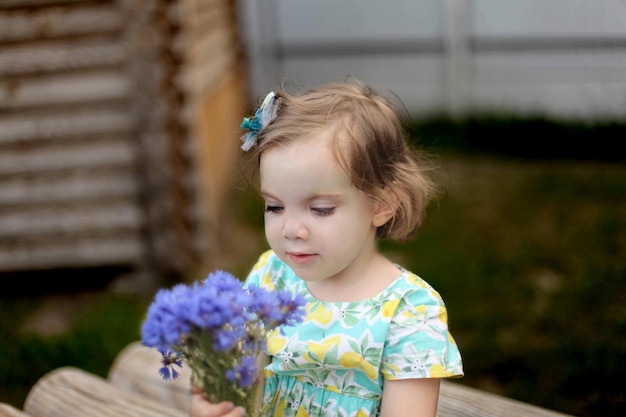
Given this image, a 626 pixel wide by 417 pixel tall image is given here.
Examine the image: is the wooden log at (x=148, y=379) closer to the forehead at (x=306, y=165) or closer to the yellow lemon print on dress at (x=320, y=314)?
the yellow lemon print on dress at (x=320, y=314)

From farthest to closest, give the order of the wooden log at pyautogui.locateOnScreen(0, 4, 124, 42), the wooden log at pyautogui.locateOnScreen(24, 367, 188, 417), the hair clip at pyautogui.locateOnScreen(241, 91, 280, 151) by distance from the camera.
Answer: the wooden log at pyautogui.locateOnScreen(0, 4, 124, 42) → the wooden log at pyautogui.locateOnScreen(24, 367, 188, 417) → the hair clip at pyautogui.locateOnScreen(241, 91, 280, 151)

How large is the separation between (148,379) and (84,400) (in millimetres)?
251

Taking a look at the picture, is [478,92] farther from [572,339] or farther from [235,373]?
[235,373]

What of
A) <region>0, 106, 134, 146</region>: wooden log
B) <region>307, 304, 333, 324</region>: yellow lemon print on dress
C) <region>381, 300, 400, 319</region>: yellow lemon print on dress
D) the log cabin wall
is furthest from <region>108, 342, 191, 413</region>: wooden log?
<region>0, 106, 134, 146</region>: wooden log

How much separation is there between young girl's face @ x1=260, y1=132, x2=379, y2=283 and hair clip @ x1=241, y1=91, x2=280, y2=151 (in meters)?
0.06

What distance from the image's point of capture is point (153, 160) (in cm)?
457

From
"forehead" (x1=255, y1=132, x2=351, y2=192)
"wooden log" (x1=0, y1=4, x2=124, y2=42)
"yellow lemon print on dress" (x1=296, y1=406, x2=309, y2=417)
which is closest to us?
"forehead" (x1=255, y1=132, x2=351, y2=192)

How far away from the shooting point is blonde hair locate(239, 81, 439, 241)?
1.61 meters

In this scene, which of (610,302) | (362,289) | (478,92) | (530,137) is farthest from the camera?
(478,92)

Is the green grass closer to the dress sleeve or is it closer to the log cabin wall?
the log cabin wall

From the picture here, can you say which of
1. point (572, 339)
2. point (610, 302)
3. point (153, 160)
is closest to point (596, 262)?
point (610, 302)

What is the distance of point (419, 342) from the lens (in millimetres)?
1654

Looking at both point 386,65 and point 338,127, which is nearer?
point 338,127

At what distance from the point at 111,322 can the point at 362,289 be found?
9.01 ft
